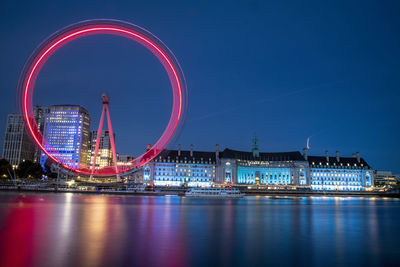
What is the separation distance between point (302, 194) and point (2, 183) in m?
101

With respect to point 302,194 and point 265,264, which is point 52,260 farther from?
point 302,194

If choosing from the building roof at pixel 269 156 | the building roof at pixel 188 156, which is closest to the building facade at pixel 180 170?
the building roof at pixel 188 156

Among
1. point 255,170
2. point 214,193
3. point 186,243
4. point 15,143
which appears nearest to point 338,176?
point 255,170

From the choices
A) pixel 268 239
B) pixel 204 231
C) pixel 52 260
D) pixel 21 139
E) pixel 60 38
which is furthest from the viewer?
pixel 21 139

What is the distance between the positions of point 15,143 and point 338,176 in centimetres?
16494

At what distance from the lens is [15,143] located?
18475 cm

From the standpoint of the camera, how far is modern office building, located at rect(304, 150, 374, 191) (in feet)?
482

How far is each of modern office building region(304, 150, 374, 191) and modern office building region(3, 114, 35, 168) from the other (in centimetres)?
14685

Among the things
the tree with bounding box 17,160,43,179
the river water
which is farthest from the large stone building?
the river water

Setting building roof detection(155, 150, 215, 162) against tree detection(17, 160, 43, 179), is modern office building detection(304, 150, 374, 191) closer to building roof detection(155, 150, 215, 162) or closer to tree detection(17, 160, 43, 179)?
building roof detection(155, 150, 215, 162)

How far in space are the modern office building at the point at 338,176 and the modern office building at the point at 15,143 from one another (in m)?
147

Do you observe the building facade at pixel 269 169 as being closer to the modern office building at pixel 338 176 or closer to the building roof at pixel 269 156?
the building roof at pixel 269 156

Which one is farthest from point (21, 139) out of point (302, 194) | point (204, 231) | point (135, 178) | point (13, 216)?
point (204, 231)

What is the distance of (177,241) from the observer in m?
22.2
